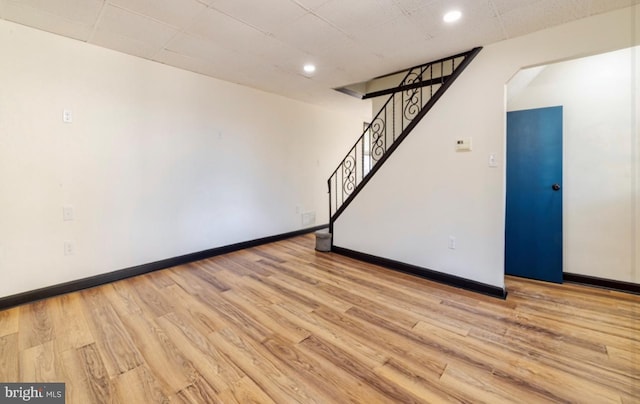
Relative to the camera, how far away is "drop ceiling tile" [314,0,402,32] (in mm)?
2182

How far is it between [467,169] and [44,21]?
14.7 ft

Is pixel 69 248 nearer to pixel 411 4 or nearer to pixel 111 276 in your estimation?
pixel 111 276

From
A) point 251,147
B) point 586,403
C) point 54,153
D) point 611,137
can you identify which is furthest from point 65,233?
point 611,137

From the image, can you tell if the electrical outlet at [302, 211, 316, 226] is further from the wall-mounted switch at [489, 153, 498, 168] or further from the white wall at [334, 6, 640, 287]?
the wall-mounted switch at [489, 153, 498, 168]

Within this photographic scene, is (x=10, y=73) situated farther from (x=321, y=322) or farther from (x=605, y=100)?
(x=605, y=100)

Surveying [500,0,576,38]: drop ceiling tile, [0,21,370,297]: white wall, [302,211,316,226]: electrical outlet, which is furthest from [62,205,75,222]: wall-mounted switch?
[500,0,576,38]: drop ceiling tile

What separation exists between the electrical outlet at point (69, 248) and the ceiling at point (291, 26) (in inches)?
85.8

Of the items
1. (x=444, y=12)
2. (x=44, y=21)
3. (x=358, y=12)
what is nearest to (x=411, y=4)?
(x=444, y=12)

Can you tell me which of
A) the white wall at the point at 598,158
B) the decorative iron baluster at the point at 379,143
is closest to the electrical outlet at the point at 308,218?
the decorative iron baluster at the point at 379,143

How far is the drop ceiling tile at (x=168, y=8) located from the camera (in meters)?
2.17

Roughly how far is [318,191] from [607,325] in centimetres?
454

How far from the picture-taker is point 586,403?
4.77 ft

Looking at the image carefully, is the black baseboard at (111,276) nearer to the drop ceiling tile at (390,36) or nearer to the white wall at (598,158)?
the drop ceiling tile at (390,36)

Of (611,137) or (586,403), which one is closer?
(586,403)
